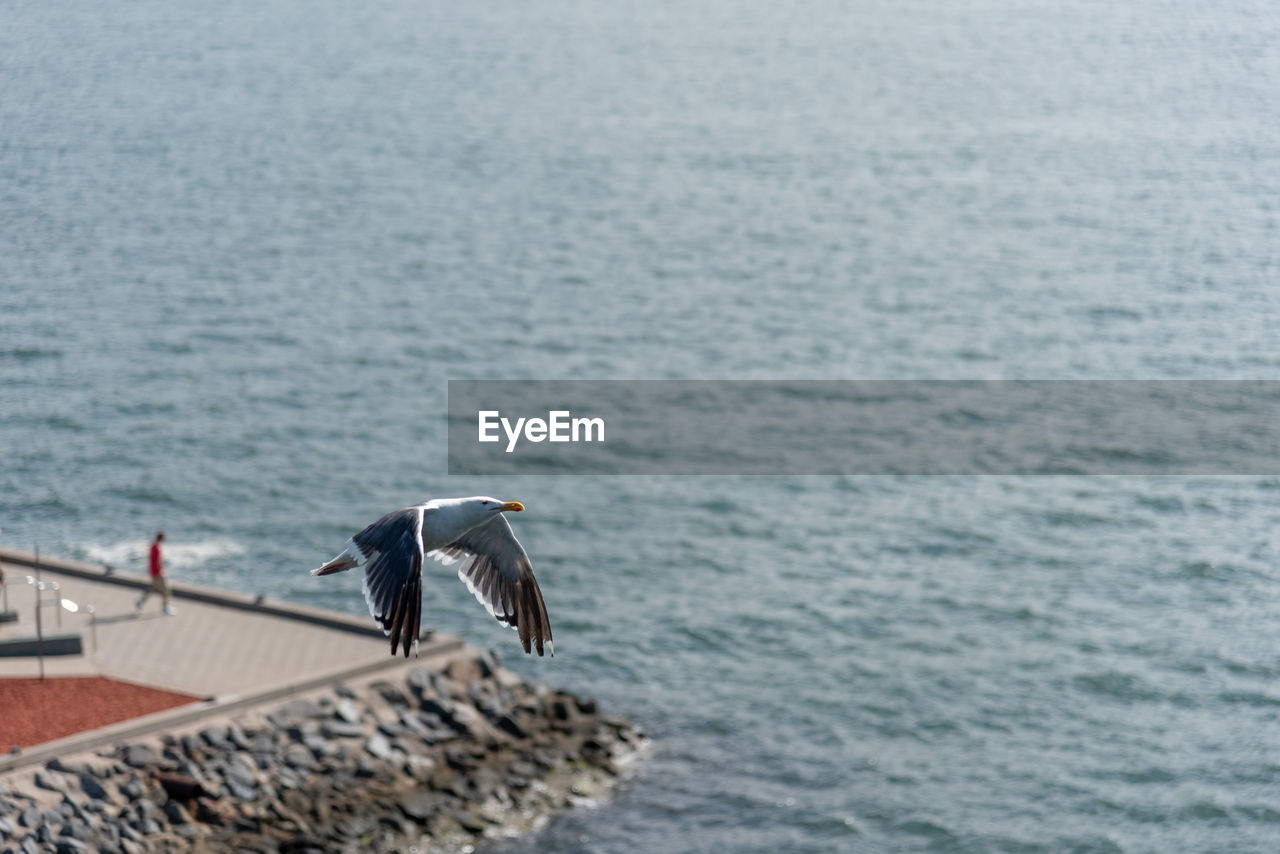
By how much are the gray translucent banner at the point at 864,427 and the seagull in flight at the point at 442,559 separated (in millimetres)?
45664

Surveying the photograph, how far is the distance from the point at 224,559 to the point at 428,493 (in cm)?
901

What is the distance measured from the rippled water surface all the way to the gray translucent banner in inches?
64.0

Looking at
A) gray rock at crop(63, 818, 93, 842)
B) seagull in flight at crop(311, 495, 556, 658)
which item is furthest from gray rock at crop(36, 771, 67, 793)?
seagull in flight at crop(311, 495, 556, 658)

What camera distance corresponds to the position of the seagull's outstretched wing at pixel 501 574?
753 inches

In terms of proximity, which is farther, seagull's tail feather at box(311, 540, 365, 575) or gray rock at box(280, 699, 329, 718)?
gray rock at box(280, 699, 329, 718)

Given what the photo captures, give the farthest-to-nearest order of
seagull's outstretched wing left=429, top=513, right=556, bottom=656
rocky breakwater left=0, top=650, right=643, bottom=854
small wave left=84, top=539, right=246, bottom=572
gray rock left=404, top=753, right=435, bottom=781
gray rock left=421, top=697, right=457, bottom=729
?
small wave left=84, top=539, right=246, bottom=572 → gray rock left=421, top=697, right=457, bottom=729 → gray rock left=404, top=753, right=435, bottom=781 → rocky breakwater left=0, top=650, right=643, bottom=854 → seagull's outstretched wing left=429, top=513, right=556, bottom=656

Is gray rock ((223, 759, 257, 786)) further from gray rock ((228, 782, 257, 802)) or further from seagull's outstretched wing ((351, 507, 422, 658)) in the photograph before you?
seagull's outstretched wing ((351, 507, 422, 658))

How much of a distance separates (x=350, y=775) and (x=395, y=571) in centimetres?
2477

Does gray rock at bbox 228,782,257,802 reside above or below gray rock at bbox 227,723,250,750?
below

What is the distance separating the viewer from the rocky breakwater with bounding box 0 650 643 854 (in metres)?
35.5

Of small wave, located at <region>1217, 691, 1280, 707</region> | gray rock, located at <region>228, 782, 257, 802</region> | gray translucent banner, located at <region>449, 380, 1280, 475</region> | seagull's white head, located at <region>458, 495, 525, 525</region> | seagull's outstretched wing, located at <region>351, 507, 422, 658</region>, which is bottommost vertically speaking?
small wave, located at <region>1217, 691, 1280, 707</region>

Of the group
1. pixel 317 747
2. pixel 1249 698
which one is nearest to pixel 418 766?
pixel 317 747

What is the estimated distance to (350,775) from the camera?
39.3 metres

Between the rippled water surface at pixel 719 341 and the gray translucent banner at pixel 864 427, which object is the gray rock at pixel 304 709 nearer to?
the rippled water surface at pixel 719 341
